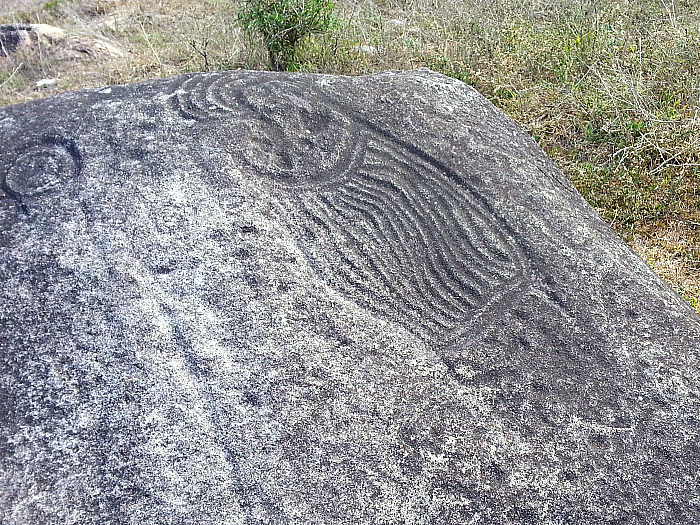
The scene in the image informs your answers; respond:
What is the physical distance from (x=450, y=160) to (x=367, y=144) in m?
0.29

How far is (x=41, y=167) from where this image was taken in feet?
6.77

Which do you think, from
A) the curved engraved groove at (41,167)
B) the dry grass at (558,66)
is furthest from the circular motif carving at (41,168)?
the dry grass at (558,66)

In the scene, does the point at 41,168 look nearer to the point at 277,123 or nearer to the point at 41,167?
the point at 41,167

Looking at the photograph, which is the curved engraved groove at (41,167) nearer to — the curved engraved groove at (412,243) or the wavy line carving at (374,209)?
the wavy line carving at (374,209)

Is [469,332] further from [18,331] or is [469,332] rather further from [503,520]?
[18,331]

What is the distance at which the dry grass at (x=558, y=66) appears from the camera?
321 centimetres

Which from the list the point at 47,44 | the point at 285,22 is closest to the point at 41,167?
the point at 285,22

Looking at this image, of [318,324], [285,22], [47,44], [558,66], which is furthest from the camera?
[47,44]

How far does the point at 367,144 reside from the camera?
7.34ft

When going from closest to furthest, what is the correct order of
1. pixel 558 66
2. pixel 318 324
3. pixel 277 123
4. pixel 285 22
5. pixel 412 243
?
pixel 318 324, pixel 412 243, pixel 277 123, pixel 558 66, pixel 285 22

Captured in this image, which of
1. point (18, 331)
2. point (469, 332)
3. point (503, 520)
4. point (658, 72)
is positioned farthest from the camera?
point (658, 72)

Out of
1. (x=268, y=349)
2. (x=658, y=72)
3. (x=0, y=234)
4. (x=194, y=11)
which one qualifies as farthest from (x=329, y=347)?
(x=194, y=11)

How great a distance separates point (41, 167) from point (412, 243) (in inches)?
48.0

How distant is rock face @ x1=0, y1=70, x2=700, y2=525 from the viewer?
58.6 inches
